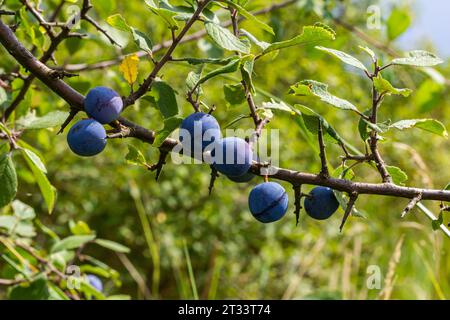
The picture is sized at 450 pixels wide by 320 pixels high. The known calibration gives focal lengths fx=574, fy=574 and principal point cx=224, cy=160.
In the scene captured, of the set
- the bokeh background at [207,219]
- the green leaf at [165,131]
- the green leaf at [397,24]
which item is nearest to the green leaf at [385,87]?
the green leaf at [165,131]

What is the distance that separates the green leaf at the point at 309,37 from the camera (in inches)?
31.4

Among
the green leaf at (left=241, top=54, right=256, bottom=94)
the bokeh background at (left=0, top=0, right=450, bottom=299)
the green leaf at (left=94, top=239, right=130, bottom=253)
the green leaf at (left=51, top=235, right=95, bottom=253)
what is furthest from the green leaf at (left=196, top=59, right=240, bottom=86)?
the bokeh background at (left=0, top=0, right=450, bottom=299)

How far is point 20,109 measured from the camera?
125 centimetres

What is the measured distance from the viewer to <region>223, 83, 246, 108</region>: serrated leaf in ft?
3.10

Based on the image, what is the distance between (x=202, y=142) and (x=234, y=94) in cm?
20

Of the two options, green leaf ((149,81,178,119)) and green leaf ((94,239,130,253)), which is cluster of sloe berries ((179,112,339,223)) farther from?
green leaf ((94,239,130,253))

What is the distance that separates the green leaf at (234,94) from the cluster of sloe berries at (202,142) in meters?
0.17

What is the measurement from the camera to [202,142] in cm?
77

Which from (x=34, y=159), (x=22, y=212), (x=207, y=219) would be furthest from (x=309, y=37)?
(x=207, y=219)

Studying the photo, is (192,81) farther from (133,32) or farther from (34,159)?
(34,159)

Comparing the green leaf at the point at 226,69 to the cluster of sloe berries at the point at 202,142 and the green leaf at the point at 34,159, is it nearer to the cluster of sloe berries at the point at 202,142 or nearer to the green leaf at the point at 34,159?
the cluster of sloe berries at the point at 202,142
